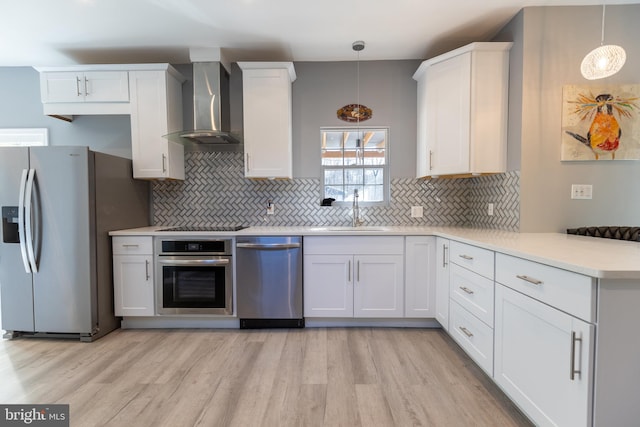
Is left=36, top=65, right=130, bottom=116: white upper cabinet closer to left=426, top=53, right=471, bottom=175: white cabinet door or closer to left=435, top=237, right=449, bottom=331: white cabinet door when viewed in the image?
left=426, top=53, right=471, bottom=175: white cabinet door

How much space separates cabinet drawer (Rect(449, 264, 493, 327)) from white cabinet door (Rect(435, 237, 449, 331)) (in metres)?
0.11

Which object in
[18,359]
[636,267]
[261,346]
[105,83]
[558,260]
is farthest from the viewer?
[105,83]

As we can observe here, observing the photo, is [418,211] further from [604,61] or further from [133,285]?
[133,285]

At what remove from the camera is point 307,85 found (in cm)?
306

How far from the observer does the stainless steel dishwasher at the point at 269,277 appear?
2.51 metres

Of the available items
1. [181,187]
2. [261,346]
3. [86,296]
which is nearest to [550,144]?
[261,346]

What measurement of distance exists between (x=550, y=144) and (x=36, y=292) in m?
4.45

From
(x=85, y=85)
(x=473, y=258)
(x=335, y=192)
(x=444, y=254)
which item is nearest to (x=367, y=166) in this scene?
(x=335, y=192)

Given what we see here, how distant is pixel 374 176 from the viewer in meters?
3.15

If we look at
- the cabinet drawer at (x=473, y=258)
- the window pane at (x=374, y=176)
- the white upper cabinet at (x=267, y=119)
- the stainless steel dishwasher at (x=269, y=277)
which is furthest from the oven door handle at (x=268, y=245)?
the cabinet drawer at (x=473, y=258)

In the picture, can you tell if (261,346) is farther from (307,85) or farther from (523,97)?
(523,97)

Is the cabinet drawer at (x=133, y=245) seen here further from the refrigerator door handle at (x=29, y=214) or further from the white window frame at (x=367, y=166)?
the white window frame at (x=367, y=166)

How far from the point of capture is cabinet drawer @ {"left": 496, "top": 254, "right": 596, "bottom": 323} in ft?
3.45

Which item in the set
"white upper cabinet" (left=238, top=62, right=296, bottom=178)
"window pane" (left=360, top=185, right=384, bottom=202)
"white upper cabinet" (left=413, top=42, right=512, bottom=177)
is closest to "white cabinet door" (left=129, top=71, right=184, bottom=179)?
"white upper cabinet" (left=238, top=62, right=296, bottom=178)
